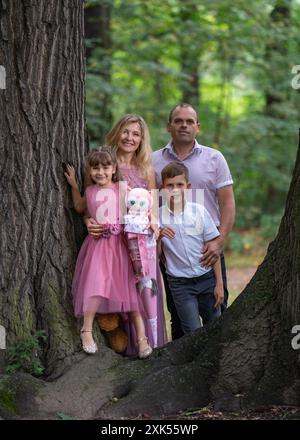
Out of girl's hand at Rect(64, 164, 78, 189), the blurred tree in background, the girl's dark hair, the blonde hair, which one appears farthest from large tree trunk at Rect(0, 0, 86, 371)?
the blurred tree in background

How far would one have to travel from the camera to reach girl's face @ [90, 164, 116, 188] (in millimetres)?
4824

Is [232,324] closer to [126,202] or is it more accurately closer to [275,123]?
[126,202]

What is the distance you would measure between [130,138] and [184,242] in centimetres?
96

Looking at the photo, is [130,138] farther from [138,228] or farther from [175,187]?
[138,228]

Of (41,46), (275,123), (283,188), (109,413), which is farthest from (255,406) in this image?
(283,188)

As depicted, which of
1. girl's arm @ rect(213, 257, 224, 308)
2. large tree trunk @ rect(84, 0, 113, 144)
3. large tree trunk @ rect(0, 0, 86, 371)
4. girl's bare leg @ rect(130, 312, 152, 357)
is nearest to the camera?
large tree trunk @ rect(0, 0, 86, 371)

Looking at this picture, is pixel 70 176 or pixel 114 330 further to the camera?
pixel 114 330

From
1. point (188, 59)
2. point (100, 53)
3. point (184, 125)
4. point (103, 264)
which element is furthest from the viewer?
point (188, 59)

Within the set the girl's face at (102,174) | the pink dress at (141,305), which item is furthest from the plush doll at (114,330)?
the girl's face at (102,174)

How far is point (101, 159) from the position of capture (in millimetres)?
4816

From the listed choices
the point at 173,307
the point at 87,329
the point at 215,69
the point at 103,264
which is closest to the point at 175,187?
the point at 103,264

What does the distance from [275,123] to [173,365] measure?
10728 millimetres

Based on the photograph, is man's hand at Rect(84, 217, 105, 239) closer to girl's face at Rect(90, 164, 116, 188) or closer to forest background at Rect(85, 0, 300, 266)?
girl's face at Rect(90, 164, 116, 188)

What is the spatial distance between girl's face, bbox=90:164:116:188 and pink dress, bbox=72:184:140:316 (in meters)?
0.05
